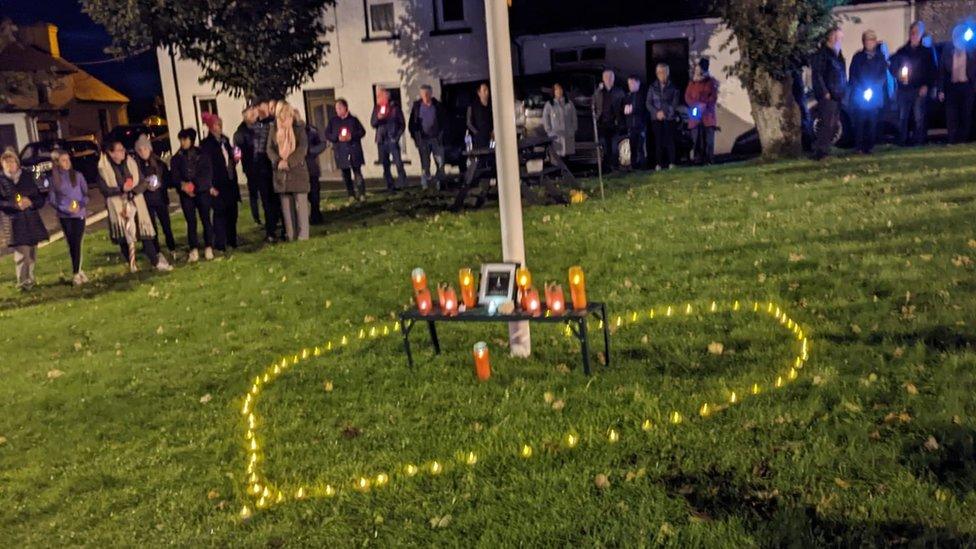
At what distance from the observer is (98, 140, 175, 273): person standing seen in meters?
12.0

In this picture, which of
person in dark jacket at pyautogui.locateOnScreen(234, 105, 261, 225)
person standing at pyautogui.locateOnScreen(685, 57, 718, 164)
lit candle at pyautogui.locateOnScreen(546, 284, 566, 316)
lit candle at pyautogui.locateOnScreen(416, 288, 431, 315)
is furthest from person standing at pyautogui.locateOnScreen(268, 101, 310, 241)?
person standing at pyautogui.locateOnScreen(685, 57, 718, 164)

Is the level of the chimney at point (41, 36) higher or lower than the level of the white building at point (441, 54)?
higher

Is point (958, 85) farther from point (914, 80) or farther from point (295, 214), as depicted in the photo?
point (295, 214)

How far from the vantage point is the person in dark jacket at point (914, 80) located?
17328mm

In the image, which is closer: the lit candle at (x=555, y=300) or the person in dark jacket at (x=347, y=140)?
the lit candle at (x=555, y=300)

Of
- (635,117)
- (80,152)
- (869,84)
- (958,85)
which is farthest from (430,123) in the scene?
(80,152)


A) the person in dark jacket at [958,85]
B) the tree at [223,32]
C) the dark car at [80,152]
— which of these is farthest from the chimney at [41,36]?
the person in dark jacket at [958,85]

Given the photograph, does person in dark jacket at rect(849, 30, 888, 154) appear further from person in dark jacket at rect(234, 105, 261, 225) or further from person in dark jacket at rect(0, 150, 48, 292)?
person in dark jacket at rect(0, 150, 48, 292)

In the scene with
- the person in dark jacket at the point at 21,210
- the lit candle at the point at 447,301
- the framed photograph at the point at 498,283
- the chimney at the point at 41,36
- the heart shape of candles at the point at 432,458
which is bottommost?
the heart shape of candles at the point at 432,458

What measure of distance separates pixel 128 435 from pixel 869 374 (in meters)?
5.04

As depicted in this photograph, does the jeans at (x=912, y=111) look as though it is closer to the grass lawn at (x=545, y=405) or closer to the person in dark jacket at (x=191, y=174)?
the grass lawn at (x=545, y=405)

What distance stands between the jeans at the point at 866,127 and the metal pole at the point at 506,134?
1260cm

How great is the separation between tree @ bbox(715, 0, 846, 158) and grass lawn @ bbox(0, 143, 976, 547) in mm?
7569

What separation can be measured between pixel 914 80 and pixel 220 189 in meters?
12.9
